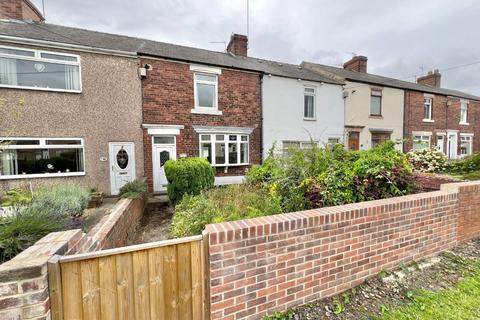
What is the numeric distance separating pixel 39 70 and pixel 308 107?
12.2m

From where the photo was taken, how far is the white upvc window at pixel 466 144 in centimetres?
1981

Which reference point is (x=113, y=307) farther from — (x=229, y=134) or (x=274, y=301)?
(x=229, y=134)

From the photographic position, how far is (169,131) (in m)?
10.0

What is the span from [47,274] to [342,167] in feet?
13.2

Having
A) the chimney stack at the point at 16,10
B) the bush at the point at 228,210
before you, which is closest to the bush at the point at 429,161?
the bush at the point at 228,210

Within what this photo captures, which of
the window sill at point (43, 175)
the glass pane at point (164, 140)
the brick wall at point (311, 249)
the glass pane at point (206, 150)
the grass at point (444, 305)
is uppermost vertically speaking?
the glass pane at point (164, 140)

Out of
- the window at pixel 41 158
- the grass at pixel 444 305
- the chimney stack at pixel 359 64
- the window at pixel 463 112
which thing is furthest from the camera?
the window at pixel 463 112

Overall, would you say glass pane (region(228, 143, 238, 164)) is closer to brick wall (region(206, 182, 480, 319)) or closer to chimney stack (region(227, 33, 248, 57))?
chimney stack (region(227, 33, 248, 57))

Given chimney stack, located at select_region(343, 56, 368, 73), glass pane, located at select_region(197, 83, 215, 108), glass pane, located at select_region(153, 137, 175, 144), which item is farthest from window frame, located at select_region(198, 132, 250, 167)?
chimney stack, located at select_region(343, 56, 368, 73)

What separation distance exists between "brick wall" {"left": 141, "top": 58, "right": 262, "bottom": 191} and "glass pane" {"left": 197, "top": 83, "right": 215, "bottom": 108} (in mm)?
337

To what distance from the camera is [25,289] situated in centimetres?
155

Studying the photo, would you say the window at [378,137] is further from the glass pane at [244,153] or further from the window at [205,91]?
the window at [205,91]

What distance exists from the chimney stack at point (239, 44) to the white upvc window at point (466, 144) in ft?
64.1

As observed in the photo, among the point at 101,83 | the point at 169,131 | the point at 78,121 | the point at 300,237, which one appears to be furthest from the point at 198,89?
the point at 300,237
